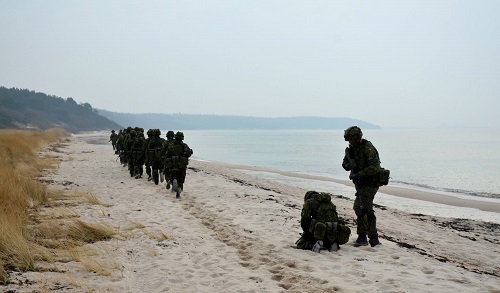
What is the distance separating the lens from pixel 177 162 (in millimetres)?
13211

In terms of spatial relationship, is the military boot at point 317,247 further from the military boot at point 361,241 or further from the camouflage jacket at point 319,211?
the military boot at point 361,241

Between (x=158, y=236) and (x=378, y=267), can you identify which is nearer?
(x=378, y=267)

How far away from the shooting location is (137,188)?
14.6 meters

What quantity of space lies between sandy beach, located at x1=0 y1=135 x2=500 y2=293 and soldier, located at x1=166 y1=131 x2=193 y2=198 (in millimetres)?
1011

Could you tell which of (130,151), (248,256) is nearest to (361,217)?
(248,256)

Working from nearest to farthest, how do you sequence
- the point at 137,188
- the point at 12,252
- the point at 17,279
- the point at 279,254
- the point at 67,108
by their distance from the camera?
the point at 17,279 < the point at 12,252 < the point at 279,254 < the point at 137,188 < the point at 67,108

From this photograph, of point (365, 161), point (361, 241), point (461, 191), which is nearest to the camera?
point (365, 161)

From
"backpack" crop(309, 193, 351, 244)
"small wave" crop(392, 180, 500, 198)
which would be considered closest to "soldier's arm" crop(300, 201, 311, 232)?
"backpack" crop(309, 193, 351, 244)

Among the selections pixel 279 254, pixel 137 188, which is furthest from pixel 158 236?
pixel 137 188

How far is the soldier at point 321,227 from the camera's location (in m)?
6.84

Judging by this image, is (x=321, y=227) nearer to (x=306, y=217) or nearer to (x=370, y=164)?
(x=306, y=217)

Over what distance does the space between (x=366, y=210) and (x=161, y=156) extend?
9309 millimetres

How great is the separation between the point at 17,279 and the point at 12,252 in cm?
78

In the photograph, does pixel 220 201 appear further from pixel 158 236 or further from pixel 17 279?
pixel 17 279
